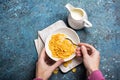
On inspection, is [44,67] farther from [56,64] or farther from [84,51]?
[84,51]

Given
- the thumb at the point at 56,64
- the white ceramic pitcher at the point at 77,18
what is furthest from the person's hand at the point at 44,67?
the white ceramic pitcher at the point at 77,18

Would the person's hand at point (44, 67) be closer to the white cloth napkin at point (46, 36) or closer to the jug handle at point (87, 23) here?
the white cloth napkin at point (46, 36)

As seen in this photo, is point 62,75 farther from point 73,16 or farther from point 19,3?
point 19,3

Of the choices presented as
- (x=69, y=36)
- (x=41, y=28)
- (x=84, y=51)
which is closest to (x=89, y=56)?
(x=84, y=51)

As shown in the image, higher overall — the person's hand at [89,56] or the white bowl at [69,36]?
the white bowl at [69,36]

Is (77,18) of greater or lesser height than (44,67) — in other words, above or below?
above

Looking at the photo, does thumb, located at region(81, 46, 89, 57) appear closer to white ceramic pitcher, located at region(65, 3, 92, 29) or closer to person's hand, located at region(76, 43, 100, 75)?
person's hand, located at region(76, 43, 100, 75)
